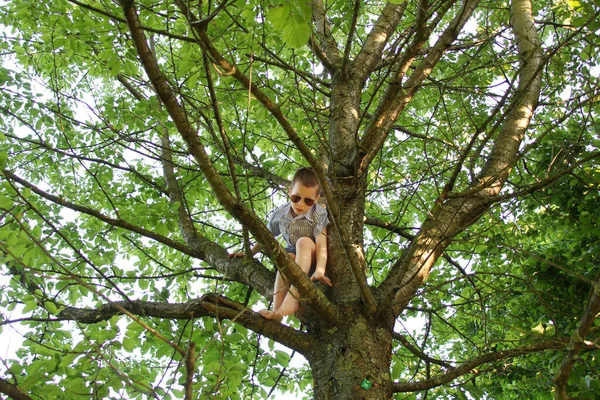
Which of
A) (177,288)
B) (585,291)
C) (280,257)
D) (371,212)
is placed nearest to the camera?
(280,257)

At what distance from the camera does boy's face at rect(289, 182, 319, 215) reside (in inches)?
119

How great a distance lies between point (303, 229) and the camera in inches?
118

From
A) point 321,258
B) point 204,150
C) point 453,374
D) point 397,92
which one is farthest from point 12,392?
point 397,92

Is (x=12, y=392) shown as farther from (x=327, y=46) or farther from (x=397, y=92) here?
(x=327, y=46)

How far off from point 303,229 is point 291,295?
23.7 inches

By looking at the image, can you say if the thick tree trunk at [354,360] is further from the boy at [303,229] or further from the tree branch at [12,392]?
the tree branch at [12,392]

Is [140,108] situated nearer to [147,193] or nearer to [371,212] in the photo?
[147,193]

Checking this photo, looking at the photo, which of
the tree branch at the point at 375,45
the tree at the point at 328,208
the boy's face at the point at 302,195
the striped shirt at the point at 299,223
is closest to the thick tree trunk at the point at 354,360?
the tree at the point at 328,208

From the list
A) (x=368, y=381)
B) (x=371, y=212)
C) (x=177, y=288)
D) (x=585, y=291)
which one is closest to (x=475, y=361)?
(x=368, y=381)

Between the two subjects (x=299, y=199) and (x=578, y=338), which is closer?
(x=578, y=338)

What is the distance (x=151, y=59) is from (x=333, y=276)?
153cm

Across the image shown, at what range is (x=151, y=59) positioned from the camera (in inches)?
67.2

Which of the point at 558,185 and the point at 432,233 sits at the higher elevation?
the point at 558,185

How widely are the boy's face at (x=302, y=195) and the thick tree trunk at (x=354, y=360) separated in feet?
2.90
